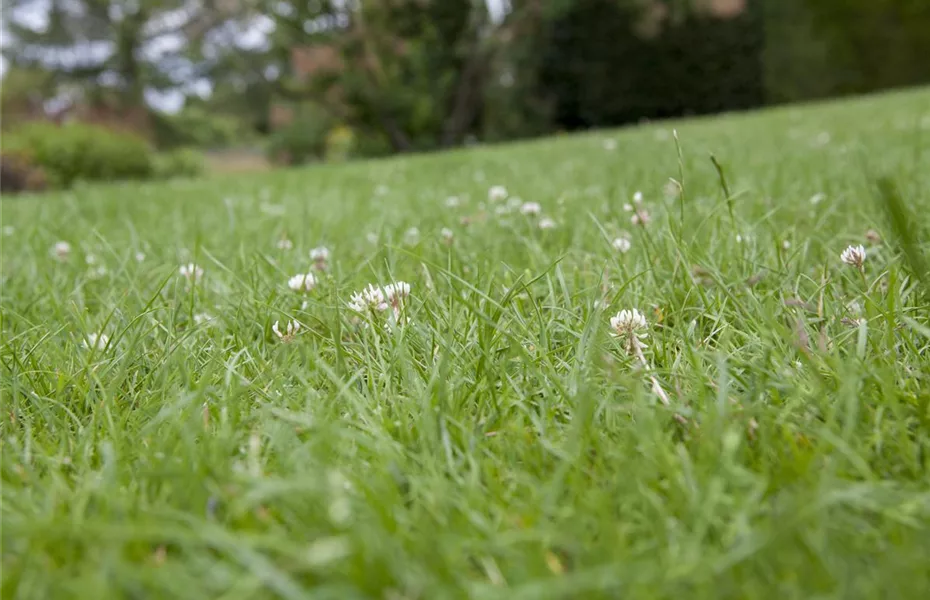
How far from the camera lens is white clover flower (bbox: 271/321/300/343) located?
1375 millimetres

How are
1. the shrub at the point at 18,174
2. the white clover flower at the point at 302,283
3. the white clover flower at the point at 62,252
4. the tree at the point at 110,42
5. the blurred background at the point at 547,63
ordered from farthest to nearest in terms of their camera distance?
the tree at the point at 110,42 < the blurred background at the point at 547,63 < the shrub at the point at 18,174 < the white clover flower at the point at 62,252 < the white clover flower at the point at 302,283

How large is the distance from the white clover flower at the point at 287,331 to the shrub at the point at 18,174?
1045 centimetres

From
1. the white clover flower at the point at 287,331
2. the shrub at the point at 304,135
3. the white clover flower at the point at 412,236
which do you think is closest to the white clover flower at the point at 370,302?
the white clover flower at the point at 287,331

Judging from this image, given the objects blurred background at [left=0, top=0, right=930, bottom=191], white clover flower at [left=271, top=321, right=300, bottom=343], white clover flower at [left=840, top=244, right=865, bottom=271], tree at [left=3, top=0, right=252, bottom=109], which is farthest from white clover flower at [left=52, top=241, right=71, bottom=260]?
tree at [left=3, top=0, right=252, bottom=109]

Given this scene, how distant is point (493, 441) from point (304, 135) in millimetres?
15695

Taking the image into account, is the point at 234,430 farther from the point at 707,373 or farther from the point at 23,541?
the point at 707,373

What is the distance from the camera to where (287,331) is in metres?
1.41

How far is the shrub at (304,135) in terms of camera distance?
51.6ft

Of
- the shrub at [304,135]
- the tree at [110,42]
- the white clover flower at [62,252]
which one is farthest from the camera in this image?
the tree at [110,42]

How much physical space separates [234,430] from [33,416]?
0.41 m

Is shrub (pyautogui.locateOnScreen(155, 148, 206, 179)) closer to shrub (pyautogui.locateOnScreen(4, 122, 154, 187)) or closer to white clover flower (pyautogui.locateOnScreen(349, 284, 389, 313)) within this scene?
shrub (pyautogui.locateOnScreen(4, 122, 154, 187))

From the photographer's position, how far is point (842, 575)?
663 mm

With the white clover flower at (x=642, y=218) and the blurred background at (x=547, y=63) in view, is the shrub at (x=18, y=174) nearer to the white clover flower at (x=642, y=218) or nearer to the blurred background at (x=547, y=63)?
the blurred background at (x=547, y=63)

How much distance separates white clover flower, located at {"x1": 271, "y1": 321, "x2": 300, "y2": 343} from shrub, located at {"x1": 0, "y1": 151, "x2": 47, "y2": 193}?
1045 centimetres
